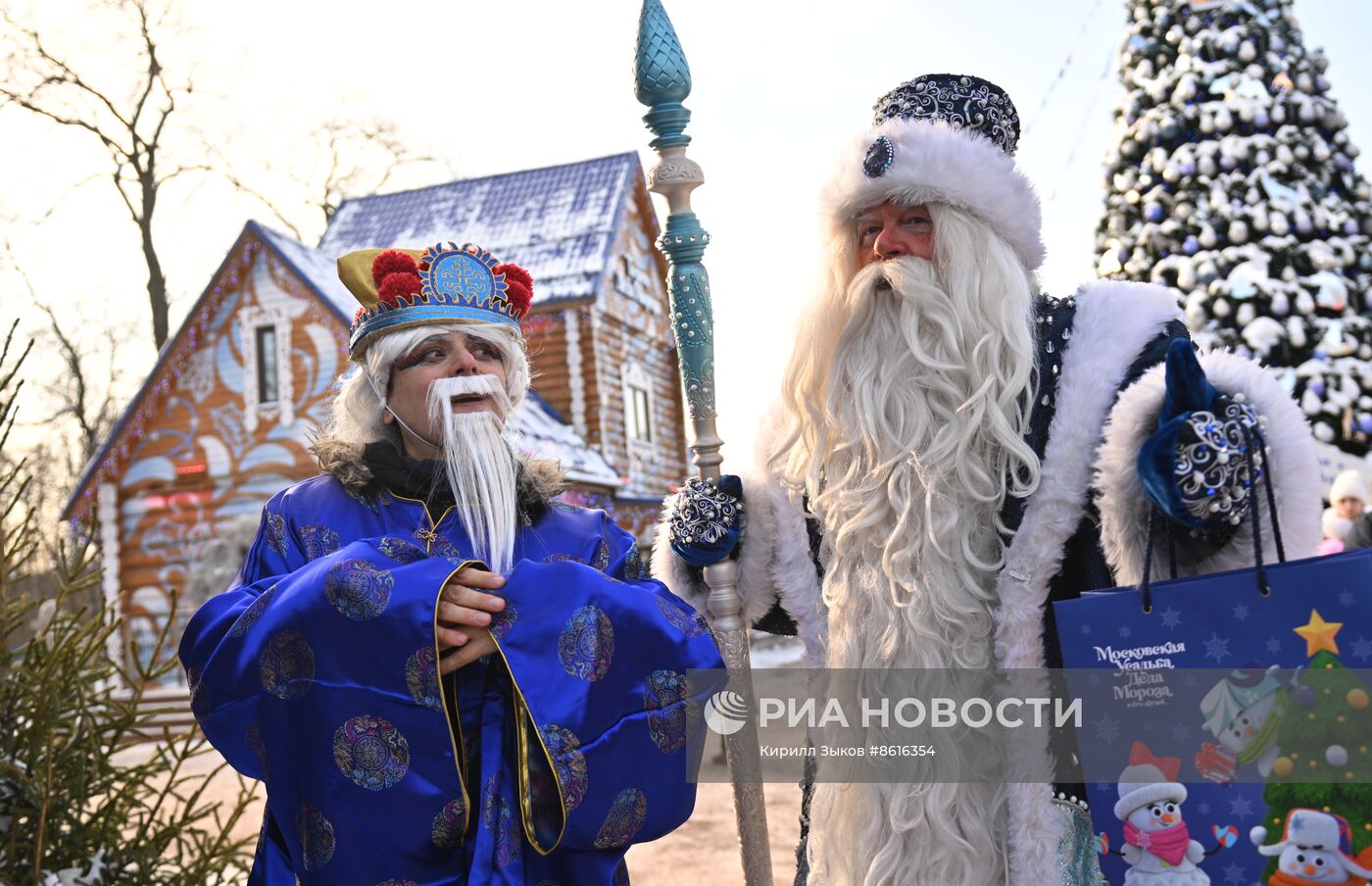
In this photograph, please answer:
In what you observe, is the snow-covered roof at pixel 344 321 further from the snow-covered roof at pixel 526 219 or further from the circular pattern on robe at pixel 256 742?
the circular pattern on robe at pixel 256 742

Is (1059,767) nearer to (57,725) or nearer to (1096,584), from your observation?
(1096,584)

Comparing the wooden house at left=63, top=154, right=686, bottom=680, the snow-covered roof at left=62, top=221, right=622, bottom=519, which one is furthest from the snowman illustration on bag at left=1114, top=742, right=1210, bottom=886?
the snow-covered roof at left=62, top=221, right=622, bottom=519

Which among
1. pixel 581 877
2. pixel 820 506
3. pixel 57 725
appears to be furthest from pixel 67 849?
pixel 820 506

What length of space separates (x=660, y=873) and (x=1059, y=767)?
13.6 feet

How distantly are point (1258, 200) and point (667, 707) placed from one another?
371 inches

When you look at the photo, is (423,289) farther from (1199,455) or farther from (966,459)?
(1199,455)

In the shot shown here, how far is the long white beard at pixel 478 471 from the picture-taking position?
229 cm

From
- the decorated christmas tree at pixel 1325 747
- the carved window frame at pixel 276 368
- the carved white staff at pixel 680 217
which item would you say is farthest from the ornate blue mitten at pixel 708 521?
the carved window frame at pixel 276 368

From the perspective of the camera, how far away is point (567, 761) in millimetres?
1981

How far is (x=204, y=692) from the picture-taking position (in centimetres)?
203

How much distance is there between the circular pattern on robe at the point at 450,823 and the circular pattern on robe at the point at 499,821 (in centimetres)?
4

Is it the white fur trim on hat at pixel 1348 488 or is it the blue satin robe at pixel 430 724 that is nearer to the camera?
the blue satin robe at pixel 430 724

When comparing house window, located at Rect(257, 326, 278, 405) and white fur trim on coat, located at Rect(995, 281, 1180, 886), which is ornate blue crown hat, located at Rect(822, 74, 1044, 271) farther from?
house window, located at Rect(257, 326, 278, 405)

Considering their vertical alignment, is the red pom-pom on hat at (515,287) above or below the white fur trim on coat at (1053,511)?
above
